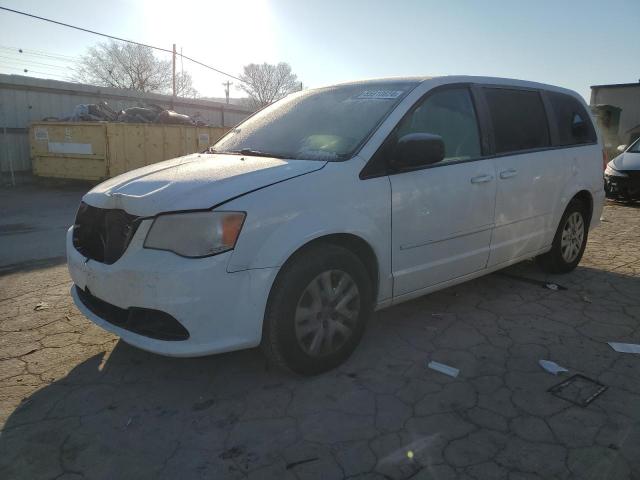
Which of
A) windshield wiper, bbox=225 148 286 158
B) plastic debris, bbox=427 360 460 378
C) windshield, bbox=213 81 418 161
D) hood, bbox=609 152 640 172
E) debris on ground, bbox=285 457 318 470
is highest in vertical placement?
windshield, bbox=213 81 418 161

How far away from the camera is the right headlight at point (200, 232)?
2.39 meters

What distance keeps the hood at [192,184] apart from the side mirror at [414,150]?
0.48 metres

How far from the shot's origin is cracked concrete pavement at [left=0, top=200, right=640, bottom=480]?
2137mm

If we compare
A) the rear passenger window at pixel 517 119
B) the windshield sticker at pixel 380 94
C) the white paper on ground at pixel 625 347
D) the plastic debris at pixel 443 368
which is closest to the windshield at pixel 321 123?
the windshield sticker at pixel 380 94

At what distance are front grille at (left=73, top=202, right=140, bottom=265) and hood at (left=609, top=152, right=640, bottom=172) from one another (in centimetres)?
1061

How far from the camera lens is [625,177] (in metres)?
10.1

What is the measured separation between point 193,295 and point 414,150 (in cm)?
154

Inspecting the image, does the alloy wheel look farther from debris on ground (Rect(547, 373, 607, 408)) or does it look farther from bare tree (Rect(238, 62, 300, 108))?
bare tree (Rect(238, 62, 300, 108))

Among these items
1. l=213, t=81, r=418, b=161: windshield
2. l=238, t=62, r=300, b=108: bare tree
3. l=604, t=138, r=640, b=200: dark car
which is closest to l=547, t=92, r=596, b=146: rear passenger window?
l=213, t=81, r=418, b=161: windshield

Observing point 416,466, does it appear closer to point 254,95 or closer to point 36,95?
point 36,95

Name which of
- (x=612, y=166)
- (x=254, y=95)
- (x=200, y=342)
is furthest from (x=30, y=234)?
(x=254, y=95)

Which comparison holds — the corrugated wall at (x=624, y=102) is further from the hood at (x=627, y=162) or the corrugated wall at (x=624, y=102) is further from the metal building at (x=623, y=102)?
the hood at (x=627, y=162)

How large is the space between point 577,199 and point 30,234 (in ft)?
22.6

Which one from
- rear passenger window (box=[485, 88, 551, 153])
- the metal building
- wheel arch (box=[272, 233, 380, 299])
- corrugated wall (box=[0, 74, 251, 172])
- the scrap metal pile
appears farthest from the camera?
the metal building
